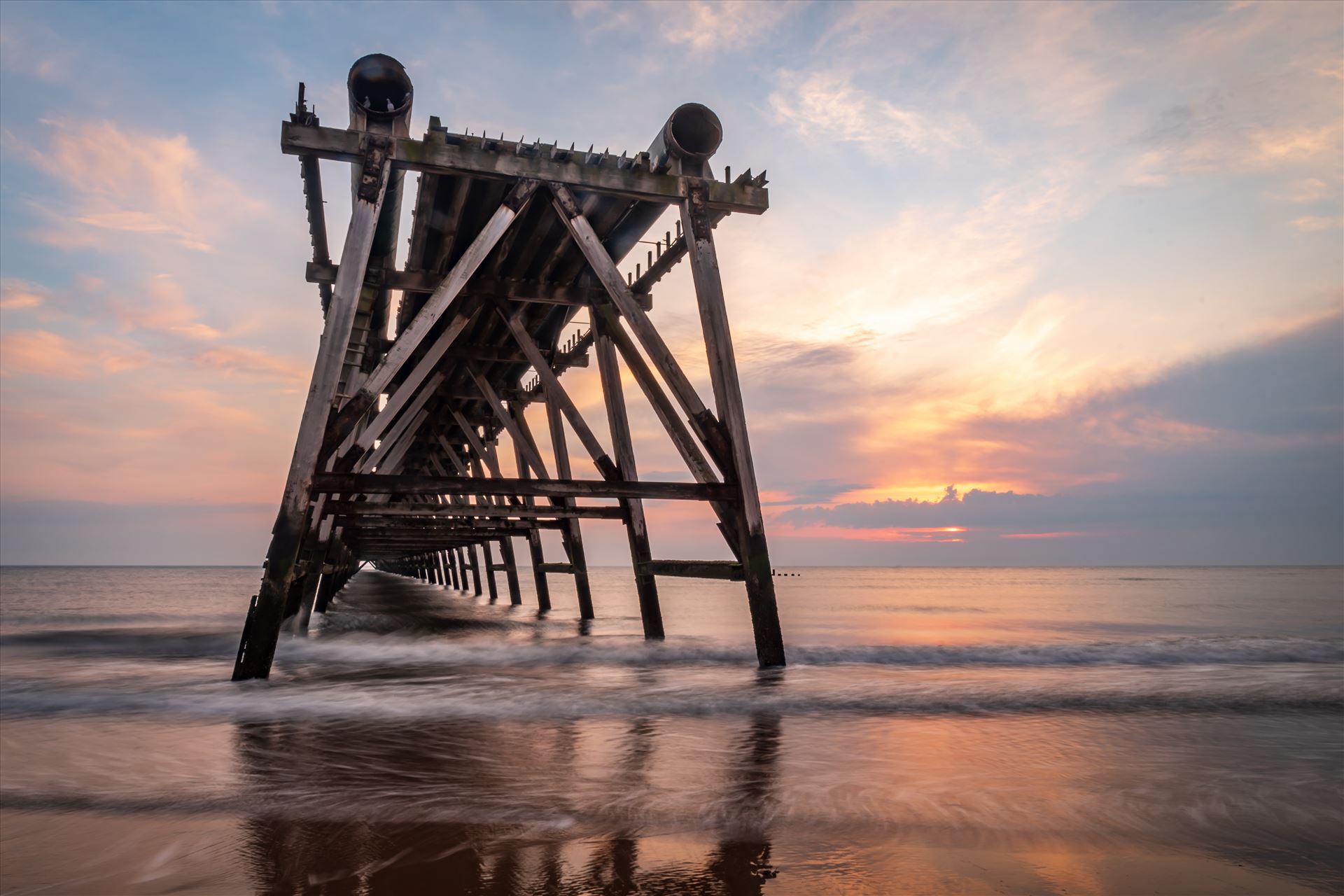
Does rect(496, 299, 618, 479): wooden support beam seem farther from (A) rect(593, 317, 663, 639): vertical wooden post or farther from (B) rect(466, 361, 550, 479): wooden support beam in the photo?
(B) rect(466, 361, 550, 479): wooden support beam

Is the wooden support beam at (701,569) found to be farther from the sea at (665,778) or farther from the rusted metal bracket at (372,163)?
the rusted metal bracket at (372,163)

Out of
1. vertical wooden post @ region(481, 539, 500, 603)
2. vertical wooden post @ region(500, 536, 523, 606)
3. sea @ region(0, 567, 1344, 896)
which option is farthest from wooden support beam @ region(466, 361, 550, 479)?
vertical wooden post @ region(481, 539, 500, 603)

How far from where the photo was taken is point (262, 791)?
294 centimetres

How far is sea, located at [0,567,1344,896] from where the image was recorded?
2.19 m

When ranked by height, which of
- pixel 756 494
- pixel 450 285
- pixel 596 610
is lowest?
pixel 596 610

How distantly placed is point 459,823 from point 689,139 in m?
5.76

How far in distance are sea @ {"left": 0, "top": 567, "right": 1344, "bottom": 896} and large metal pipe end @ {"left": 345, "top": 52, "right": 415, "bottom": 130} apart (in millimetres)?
4240

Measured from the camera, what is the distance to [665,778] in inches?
123

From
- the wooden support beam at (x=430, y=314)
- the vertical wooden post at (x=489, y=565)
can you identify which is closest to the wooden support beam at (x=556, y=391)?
the wooden support beam at (x=430, y=314)

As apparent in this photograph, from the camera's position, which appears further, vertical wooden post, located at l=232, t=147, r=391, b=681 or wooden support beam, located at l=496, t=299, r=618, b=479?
wooden support beam, located at l=496, t=299, r=618, b=479

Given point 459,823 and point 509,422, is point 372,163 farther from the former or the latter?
point 509,422

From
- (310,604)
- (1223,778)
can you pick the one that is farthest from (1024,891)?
(310,604)

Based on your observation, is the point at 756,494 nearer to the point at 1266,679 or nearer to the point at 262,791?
the point at 262,791

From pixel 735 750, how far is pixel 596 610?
18.0 m
